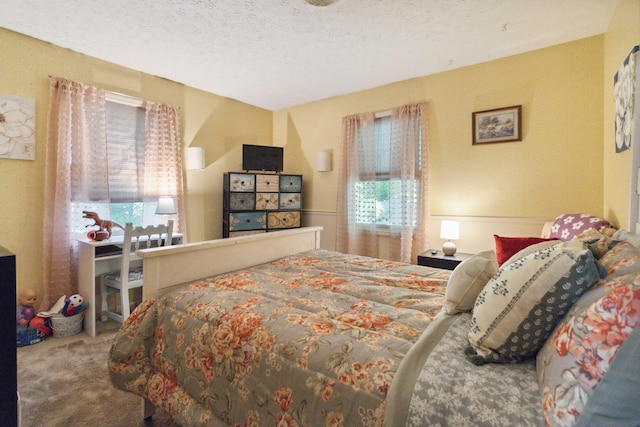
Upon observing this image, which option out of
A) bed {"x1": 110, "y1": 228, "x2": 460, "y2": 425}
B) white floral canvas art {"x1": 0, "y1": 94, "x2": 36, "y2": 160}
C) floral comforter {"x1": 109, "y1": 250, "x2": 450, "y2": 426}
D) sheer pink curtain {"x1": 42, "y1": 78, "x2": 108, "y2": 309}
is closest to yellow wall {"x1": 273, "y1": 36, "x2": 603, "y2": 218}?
bed {"x1": 110, "y1": 228, "x2": 460, "y2": 425}

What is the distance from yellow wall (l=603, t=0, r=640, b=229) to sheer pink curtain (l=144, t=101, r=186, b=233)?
3847 millimetres

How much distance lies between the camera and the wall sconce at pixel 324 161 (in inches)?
165

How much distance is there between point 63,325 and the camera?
256cm

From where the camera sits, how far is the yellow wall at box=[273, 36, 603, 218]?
2.64m

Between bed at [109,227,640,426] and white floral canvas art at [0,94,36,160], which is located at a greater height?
white floral canvas art at [0,94,36,160]

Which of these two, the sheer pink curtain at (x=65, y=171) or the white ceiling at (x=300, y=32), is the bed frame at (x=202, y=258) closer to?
the white ceiling at (x=300, y=32)

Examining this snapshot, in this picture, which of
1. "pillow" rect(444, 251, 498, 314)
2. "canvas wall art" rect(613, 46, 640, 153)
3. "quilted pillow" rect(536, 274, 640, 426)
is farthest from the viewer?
"canvas wall art" rect(613, 46, 640, 153)

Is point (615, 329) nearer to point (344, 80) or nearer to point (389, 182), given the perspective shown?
point (389, 182)

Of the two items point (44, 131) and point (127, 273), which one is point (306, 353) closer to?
Result: point (127, 273)

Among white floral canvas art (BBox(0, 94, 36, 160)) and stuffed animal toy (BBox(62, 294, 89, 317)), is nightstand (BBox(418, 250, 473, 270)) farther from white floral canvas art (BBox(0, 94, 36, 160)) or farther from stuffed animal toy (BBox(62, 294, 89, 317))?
white floral canvas art (BBox(0, 94, 36, 160))

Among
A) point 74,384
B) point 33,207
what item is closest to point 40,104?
point 33,207

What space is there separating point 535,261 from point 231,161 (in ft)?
13.0

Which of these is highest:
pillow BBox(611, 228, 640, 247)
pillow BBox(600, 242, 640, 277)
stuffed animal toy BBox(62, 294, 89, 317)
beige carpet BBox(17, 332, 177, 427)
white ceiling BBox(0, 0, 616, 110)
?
white ceiling BBox(0, 0, 616, 110)

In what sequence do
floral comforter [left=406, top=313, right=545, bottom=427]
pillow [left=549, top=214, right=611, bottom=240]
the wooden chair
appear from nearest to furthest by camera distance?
floral comforter [left=406, top=313, right=545, bottom=427], pillow [left=549, top=214, right=611, bottom=240], the wooden chair
